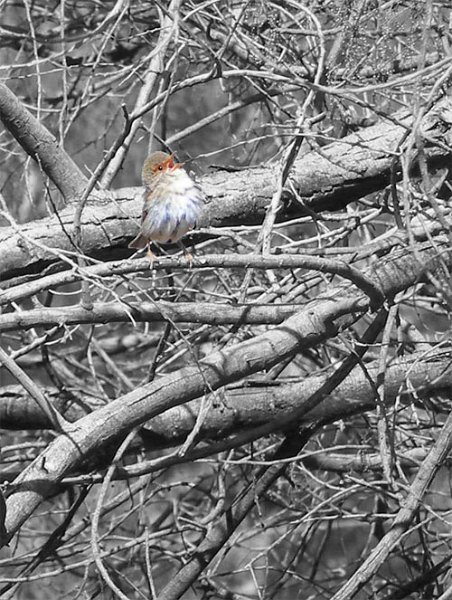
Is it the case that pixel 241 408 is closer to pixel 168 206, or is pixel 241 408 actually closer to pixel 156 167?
pixel 168 206

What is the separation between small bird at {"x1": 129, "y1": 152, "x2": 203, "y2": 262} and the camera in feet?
12.2

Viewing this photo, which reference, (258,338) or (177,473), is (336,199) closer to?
(258,338)

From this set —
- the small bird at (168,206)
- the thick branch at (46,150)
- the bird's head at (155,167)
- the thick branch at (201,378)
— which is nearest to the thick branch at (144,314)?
the thick branch at (201,378)

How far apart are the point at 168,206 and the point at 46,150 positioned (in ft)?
1.86

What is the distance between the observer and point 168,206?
12.2ft

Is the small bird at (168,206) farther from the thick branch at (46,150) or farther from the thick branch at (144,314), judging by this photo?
the thick branch at (144,314)

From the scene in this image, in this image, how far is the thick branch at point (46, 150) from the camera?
3.98 metres

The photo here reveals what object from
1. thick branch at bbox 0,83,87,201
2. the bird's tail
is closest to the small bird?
the bird's tail

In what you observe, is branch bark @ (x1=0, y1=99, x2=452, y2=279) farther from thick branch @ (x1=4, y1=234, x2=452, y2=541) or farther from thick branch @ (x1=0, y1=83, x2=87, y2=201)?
thick branch @ (x1=4, y1=234, x2=452, y2=541)

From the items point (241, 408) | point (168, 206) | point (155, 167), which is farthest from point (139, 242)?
point (241, 408)

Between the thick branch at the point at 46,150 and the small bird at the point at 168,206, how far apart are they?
26 cm

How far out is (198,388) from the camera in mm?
3260

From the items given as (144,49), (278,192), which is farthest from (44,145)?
(144,49)

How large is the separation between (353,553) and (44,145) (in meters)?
3.70
